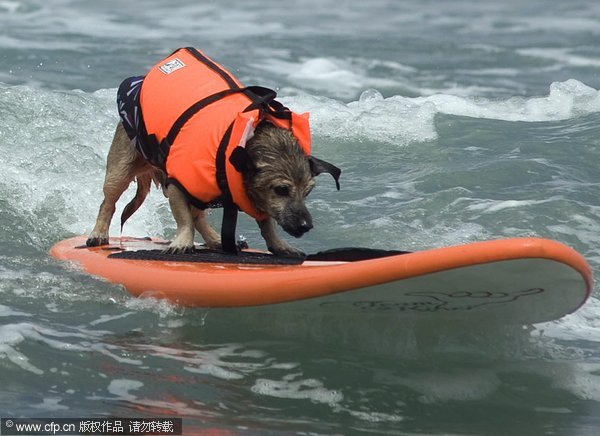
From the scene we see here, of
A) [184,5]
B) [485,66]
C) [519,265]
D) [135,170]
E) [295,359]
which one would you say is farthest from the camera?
[184,5]

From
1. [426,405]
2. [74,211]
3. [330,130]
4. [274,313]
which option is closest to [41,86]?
[330,130]

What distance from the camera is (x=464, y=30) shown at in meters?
20.7

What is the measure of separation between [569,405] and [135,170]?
3348mm

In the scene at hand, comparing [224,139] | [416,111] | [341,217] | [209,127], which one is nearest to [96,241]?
[209,127]

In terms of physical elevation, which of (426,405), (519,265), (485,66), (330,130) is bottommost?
(426,405)

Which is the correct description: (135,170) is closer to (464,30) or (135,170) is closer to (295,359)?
(295,359)

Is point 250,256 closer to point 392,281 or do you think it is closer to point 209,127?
point 209,127

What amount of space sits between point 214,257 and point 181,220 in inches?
12.0

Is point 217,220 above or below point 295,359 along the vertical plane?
above

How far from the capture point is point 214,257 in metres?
6.85

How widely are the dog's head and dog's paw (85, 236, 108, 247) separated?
5.44ft

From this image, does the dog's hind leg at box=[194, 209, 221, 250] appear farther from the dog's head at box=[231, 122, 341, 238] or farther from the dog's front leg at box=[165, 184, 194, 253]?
the dog's head at box=[231, 122, 341, 238]

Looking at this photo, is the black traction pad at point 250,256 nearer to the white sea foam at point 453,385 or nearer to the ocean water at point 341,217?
the ocean water at point 341,217

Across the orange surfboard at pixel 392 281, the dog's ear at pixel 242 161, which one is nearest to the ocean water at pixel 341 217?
the orange surfboard at pixel 392 281
